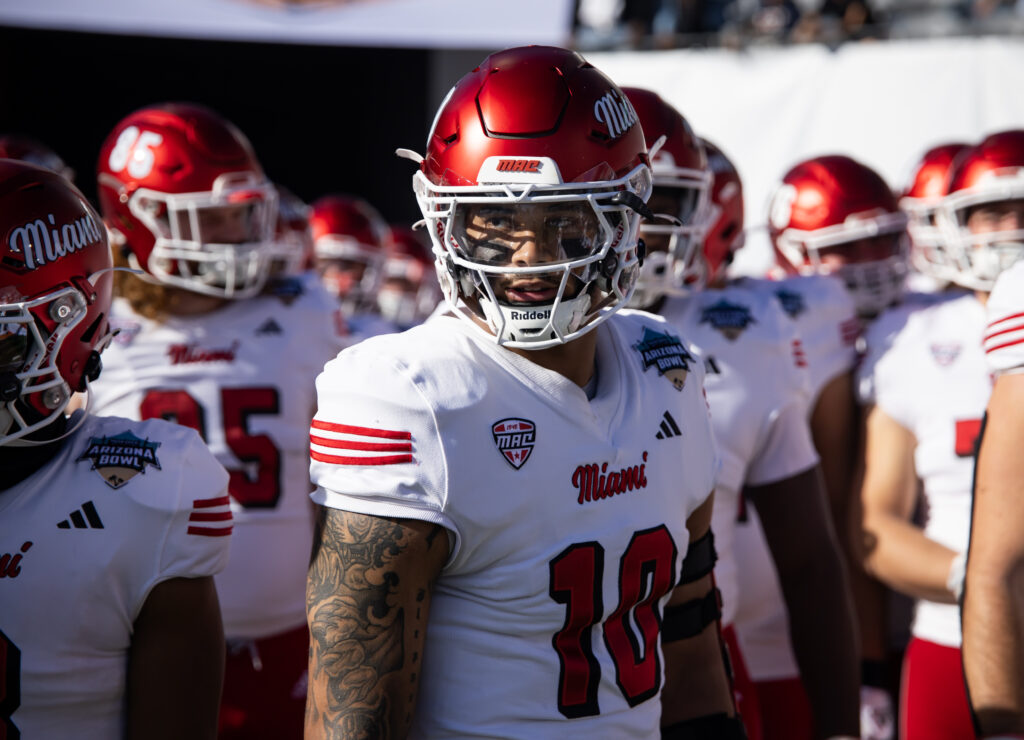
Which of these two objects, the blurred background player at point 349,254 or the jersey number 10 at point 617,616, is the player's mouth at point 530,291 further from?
the blurred background player at point 349,254

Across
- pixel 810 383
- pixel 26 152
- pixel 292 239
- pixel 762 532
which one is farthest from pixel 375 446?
pixel 292 239

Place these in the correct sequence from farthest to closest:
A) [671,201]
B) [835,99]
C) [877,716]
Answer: [835,99], [877,716], [671,201]

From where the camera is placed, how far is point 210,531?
1748 millimetres

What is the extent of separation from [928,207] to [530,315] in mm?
2584

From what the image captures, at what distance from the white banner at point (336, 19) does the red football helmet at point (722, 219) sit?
15.3 ft

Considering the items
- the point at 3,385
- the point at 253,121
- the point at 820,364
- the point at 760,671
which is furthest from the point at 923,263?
the point at 253,121

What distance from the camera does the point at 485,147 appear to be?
5.43 ft

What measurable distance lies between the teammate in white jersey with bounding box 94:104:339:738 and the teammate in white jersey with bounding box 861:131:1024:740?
1.53 metres

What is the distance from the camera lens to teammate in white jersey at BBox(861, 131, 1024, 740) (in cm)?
294

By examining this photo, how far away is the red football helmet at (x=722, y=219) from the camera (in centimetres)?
279

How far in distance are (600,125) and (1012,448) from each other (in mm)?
788

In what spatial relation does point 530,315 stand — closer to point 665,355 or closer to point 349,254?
point 665,355

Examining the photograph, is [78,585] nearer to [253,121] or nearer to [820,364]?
[820,364]

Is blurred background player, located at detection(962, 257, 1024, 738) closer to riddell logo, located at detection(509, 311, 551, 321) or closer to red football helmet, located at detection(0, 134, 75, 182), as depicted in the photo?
riddell logo, located at detection(509, 311, 551, 321)
